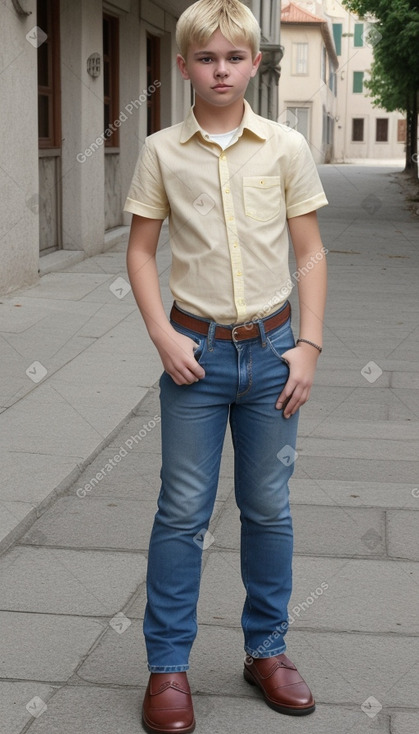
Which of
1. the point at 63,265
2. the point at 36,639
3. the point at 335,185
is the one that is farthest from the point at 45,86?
the point at 335,185

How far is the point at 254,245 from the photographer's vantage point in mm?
2650

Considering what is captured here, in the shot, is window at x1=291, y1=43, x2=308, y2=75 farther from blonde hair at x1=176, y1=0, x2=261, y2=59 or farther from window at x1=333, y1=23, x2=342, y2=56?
blonde hair at x1=176, y1=0, x2=261, y2=59

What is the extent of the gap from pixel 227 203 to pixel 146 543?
1.74 meters

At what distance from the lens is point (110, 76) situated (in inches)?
572

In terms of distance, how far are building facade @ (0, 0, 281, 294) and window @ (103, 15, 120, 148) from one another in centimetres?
1

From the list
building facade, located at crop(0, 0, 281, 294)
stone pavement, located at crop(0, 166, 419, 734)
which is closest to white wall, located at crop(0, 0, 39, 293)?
building facade, located at crop(0, 0, 281, 294)

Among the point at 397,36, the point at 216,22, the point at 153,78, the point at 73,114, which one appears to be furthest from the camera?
the point at 397,36

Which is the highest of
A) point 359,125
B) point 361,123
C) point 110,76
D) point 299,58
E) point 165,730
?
point 110,76

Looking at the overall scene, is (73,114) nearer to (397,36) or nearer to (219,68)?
(397,36)

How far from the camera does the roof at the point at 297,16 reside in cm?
5519

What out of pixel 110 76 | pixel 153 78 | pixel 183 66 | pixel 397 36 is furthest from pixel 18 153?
pixel 397 36

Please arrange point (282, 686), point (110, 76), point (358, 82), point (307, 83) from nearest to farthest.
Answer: point (282, 686) < point (110, 76) < point (307, 83) < point (358, 82)

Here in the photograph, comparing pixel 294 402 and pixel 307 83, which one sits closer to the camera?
pixel 294 402

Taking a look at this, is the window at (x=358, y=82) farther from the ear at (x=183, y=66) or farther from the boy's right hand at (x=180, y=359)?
the boy's right hand at (x=180, y=359)
